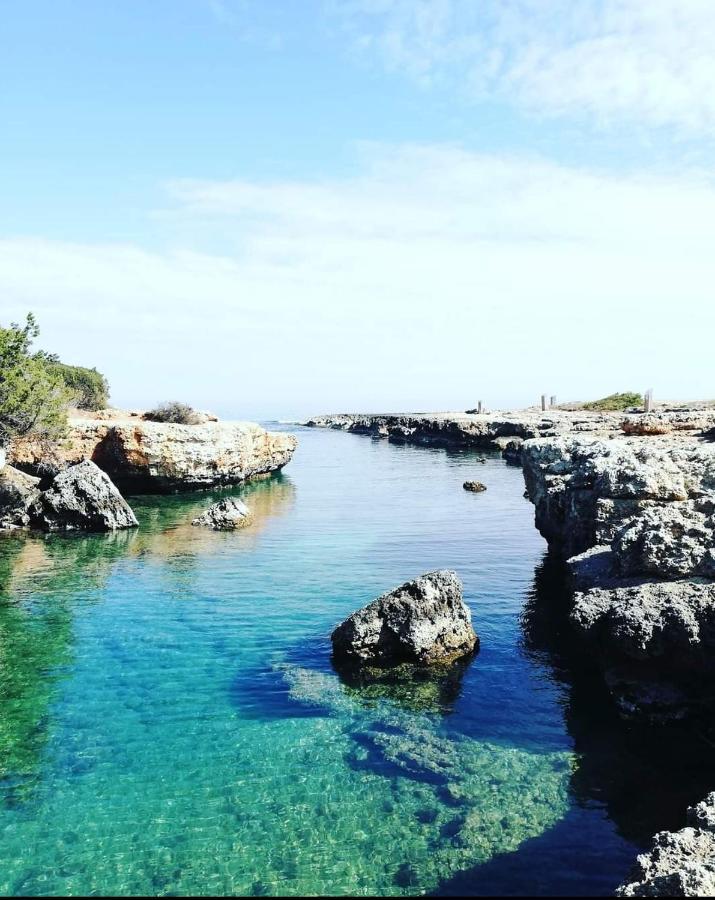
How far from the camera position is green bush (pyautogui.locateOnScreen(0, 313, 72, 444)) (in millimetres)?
38906

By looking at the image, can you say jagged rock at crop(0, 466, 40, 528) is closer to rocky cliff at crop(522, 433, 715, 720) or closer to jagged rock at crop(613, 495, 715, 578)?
rocky cliff at crop(522, 433, 715, 720)

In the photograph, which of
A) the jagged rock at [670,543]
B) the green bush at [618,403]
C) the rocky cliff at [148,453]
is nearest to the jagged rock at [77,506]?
the rocky cliff at [148,453]

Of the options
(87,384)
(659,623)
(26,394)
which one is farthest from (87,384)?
(659,623)

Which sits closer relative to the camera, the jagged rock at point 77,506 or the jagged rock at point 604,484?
the jagged rock at point 604,484

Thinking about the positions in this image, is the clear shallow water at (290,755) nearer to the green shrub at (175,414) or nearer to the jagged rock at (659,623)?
the jagged rock at (659,623)

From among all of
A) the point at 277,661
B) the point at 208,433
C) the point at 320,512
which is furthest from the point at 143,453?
the point at 277,661

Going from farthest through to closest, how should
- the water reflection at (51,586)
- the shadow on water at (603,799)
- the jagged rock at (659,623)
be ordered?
the water reflection at (51,586), the jagged rock at (659,623), the shadow on water at (603,799)

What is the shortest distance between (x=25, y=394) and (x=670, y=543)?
3676 cm

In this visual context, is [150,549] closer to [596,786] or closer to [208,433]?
[208,433]

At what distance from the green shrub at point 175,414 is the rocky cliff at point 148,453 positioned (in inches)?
215

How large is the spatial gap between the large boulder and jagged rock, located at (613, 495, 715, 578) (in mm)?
5271

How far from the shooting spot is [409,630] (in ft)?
64.5

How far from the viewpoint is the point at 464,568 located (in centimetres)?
3131

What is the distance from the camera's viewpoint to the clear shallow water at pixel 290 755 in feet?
37.1
